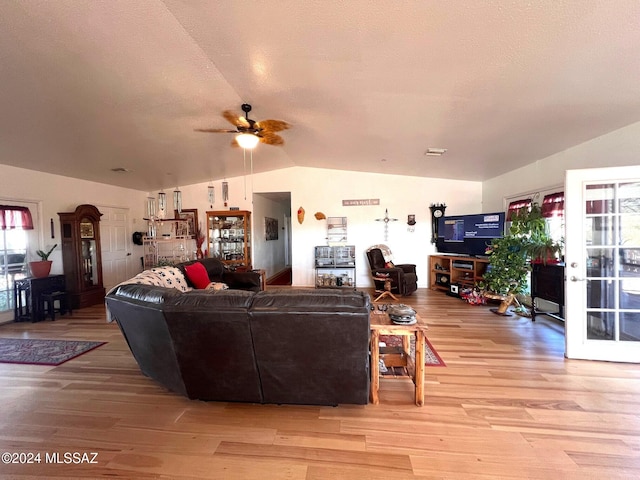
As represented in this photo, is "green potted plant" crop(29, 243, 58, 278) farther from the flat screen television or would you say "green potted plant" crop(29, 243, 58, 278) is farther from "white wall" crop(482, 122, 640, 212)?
"white wall" crop(482, 122, 640, 212)

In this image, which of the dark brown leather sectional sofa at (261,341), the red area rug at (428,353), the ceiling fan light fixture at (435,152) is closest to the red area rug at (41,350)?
the dark brown leather sectional sofa at (261,341)

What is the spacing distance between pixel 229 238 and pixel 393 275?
361 centimetres

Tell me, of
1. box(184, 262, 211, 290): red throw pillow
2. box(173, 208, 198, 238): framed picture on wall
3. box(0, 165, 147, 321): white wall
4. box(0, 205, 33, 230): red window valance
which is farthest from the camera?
box(173, 208, 198, 238): framed picture on wall

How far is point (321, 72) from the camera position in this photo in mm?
2258

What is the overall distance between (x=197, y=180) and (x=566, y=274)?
6464 millimetres

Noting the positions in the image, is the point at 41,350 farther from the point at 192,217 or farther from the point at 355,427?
the point at 192,217

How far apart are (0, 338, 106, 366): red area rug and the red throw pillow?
119 centimetres

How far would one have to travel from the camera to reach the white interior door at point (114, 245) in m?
5.50

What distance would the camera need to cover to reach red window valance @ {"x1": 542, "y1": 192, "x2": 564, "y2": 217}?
12.4 feet

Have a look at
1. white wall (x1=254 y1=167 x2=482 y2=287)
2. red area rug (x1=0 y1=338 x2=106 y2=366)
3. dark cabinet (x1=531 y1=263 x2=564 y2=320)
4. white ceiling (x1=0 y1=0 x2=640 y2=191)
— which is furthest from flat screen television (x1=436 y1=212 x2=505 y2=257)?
red area rug (x1=0 y1=338 x2=106 y2=366)

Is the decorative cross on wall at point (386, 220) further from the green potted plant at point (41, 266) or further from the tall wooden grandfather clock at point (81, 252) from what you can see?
the green potted plant at point (41, 266)

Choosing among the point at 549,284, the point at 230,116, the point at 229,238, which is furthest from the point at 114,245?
the point at 549,284

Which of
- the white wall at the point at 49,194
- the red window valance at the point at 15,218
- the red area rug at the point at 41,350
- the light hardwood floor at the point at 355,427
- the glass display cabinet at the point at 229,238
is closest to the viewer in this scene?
the light hardwood floor at the point at 355,427

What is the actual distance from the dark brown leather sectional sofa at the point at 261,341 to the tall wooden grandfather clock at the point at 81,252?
3.83 meters
